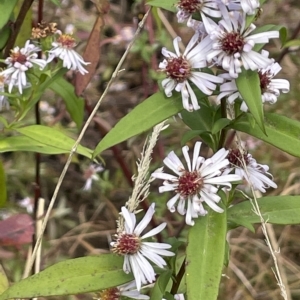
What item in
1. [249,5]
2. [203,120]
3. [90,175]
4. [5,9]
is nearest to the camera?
[249,5]

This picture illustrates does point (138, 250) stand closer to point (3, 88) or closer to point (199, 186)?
point (199, 186)

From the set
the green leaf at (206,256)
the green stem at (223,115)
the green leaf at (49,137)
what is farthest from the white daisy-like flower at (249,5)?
the green leaf at (49,137)

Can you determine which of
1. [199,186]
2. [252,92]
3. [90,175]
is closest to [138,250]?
[199,186]

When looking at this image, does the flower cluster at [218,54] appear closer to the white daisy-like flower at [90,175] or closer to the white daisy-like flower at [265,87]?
the white daisy-like flower at [265,87]

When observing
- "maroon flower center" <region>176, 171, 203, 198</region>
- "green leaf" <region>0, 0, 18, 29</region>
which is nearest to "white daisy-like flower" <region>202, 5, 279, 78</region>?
"maroon flower center" <region>176, 171, 203, 198</region>

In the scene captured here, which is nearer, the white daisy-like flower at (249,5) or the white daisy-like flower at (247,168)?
the white daisy-like flower at (249,5)

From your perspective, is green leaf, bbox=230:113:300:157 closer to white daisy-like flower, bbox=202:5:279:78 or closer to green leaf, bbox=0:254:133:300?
white daisy-like flower, bbox=202:5:279:78

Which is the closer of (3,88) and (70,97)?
(3,88)
